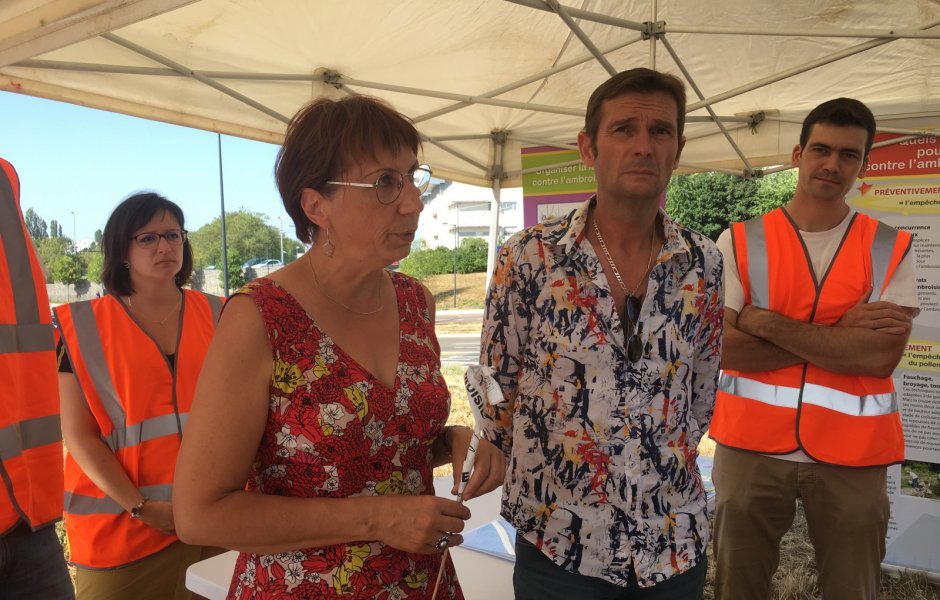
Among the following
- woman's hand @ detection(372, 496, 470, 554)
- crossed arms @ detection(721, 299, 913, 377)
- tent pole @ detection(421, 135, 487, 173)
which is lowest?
woman's hand @ detection(372, 496, 470, 554)

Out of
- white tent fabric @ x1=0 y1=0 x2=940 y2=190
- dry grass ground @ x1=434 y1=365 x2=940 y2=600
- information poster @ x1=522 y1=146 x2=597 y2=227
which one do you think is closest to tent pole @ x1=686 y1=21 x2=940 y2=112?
white tent fabric @ x1=0 y1=0 x2=940 y2=190

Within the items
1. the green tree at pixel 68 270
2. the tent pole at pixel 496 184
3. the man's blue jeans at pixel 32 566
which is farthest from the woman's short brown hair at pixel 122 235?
the green tree at pixel 68 270

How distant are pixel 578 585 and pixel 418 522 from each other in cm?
62

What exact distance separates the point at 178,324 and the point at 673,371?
1977 mm

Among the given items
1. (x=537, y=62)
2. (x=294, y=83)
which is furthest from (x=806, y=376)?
(x=294, y=83)

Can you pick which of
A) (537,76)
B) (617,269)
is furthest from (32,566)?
(537,76)

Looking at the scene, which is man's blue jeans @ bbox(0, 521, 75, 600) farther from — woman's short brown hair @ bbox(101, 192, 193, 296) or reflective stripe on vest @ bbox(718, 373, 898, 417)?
reflective stripe on vest @ bbox(718, 373, 898, 417)

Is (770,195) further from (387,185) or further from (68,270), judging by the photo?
(387,185)

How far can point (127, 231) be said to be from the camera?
2492 millimetres

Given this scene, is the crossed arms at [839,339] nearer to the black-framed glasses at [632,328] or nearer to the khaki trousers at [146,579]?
the black-framed glasses at [632,328]

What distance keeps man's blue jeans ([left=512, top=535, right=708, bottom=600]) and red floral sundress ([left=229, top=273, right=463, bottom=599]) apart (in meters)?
0.35

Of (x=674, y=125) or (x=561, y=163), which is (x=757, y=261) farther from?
(x=561, y=163)

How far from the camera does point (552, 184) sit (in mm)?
5254

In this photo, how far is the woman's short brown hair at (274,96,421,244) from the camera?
1.29m
